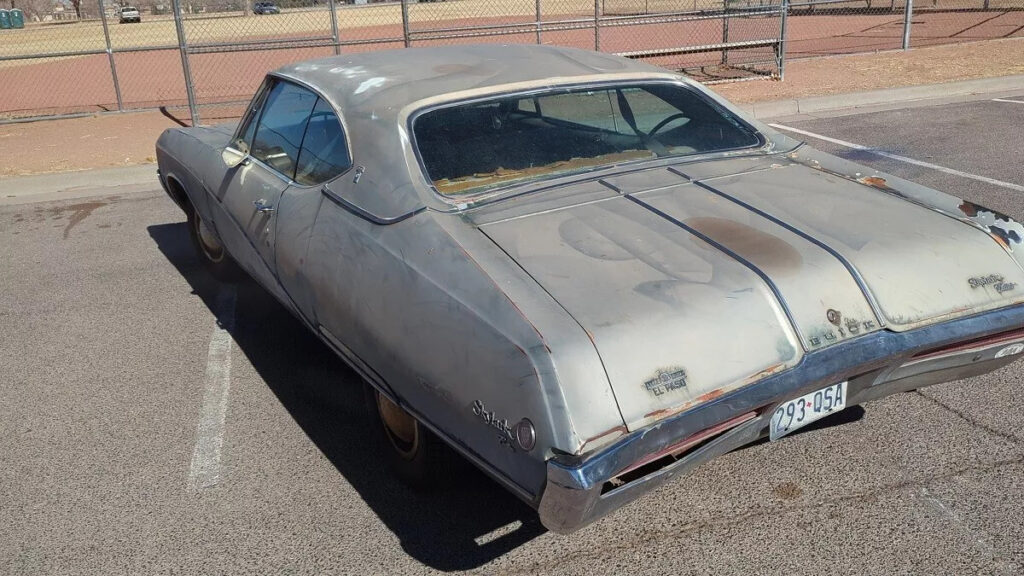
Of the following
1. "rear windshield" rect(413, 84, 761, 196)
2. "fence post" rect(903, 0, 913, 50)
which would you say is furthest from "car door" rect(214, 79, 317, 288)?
"fence post" rect(903, 0, 913, 50)

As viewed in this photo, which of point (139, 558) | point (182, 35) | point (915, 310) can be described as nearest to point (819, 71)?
point (182, 35)

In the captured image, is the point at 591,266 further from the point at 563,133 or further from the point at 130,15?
the point at 130,15

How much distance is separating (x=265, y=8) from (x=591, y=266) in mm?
14992

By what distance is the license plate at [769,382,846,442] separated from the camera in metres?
2.84

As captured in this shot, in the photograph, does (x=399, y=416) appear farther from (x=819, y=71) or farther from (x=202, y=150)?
(x=819, y=71)

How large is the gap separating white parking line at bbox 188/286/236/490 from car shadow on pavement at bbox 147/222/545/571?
0.07 metres

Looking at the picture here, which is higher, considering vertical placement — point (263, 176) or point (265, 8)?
point (265, 8)

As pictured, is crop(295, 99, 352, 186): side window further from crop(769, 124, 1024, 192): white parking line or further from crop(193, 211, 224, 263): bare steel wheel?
crop(769, 124, 1024, 192): white parking line

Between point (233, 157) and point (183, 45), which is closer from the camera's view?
point (233, 157)

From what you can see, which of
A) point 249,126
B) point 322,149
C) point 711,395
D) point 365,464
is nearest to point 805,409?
point 711,395

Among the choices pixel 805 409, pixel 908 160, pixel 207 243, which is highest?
pixel 805 409

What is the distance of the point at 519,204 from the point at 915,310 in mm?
1434

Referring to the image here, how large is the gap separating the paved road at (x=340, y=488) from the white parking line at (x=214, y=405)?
2 centimetres

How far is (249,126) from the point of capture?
4.91 metres
